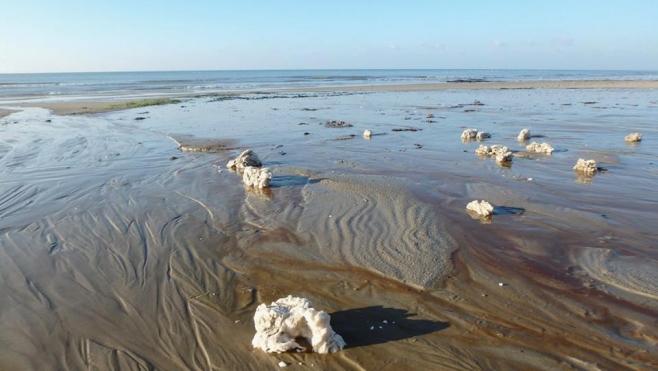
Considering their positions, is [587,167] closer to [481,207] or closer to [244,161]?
[481,207]

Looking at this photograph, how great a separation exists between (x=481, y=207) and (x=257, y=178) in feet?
15.4

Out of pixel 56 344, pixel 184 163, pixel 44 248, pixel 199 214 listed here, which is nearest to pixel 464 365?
pixel 56 344

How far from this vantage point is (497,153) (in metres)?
11.1

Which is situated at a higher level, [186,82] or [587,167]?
[186,82]

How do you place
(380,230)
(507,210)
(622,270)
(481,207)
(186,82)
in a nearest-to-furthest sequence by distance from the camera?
1. (622,270)
2. (380,230)
3. (481,207)
4. (507,210)
5. (186,82)

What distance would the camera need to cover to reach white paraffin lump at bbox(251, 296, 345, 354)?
3785 millimetres

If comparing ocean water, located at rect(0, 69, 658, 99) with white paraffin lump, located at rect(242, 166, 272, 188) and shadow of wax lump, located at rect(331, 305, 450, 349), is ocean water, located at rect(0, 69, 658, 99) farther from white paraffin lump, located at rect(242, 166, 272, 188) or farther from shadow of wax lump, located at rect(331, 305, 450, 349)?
shadow of wax lump, located at rect(331, 305, 450, 349)

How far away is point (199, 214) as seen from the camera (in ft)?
24.4

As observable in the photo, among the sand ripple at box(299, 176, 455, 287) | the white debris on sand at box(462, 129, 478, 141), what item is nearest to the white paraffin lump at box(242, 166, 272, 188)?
the sand ripple at box(299, 176, 455, 287)

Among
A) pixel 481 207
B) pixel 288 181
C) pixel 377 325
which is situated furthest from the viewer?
pixel 288 181

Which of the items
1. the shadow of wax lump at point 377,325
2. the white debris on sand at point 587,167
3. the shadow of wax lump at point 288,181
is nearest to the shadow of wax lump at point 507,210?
the white debris on sand at point 587,167

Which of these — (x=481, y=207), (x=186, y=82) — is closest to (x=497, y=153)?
(x=481, y=207)

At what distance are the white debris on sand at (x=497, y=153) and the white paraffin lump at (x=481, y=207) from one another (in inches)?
165

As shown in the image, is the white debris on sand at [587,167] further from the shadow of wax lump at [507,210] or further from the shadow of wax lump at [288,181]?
the shadow of wax lump at [288,181]
